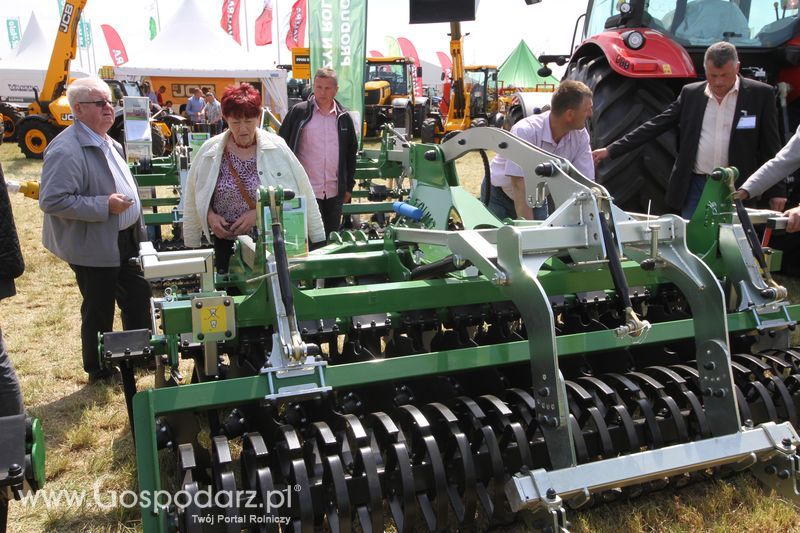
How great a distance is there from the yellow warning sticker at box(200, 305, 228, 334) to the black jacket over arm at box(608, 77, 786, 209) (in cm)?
281

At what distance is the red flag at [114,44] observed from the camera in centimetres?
3541

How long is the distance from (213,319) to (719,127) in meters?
3.15

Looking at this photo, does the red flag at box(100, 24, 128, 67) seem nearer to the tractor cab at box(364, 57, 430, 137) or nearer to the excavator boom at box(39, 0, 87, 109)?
the tractor cab at box(364, 57, 430, 137)

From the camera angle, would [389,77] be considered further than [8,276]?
Yes

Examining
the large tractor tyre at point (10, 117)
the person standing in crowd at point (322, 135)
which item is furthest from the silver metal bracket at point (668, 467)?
the large tractor tyre at point (10, 117)

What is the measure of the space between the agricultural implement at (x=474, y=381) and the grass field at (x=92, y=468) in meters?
0.10

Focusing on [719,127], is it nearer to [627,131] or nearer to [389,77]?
[627,131]

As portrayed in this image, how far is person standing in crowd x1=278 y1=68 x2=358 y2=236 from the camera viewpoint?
479 centimetres

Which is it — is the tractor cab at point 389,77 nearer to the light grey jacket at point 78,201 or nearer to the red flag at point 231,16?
the red flag at point 231,16

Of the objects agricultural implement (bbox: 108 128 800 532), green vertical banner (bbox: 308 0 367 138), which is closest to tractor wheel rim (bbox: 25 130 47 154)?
green vertical banner (bbox: 308 0 367 138)

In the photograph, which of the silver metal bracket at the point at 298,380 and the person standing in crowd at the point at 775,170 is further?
the person standing in crowd at the point at 775,170

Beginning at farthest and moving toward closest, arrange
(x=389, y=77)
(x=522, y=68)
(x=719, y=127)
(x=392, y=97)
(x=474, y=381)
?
(x=522, y=68) < (x=389, y=77) < (x=392, y=97) < (x=719, y=127) < (x=474, y=381)

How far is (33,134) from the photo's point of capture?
48.4 ft

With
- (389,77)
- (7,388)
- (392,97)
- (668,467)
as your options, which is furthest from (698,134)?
(389,77)
